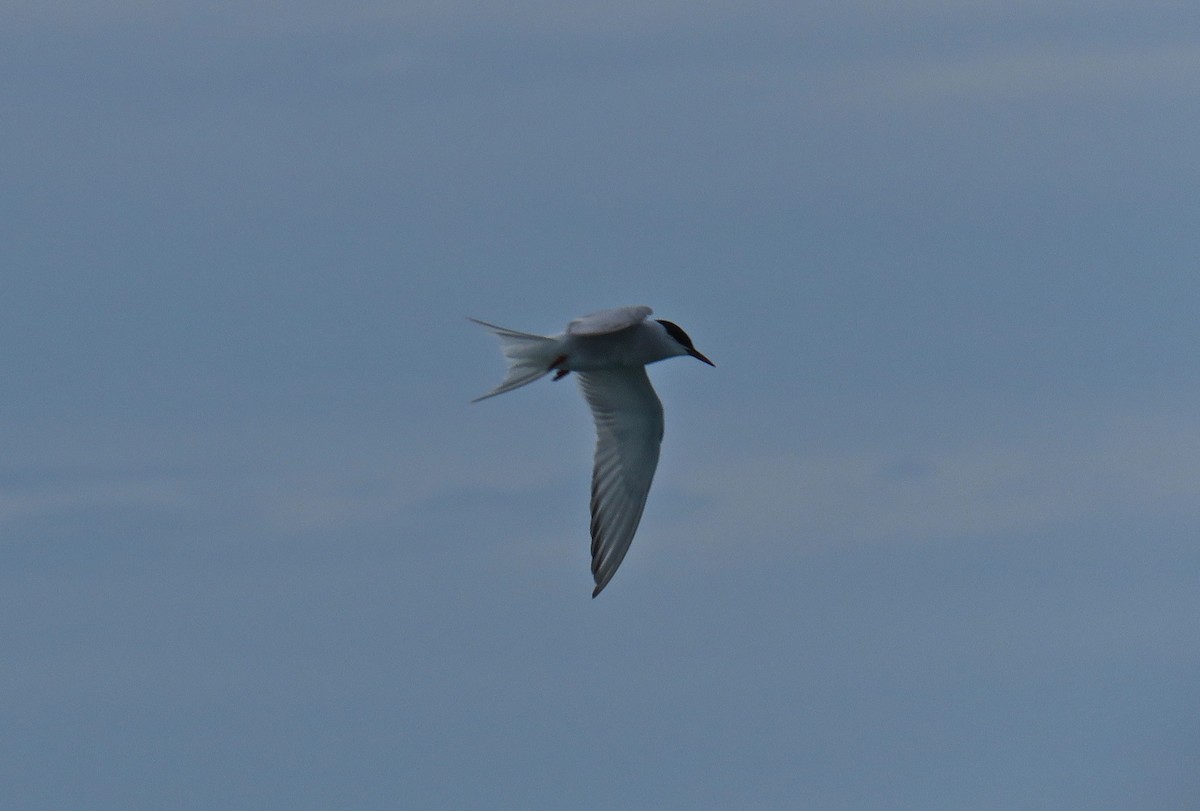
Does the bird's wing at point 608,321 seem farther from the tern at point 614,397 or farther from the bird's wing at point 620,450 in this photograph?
the bird's wing at point 620,450

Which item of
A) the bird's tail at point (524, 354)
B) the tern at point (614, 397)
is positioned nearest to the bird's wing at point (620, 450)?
the tern at point (614, 397)

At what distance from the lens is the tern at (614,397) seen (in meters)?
20.7

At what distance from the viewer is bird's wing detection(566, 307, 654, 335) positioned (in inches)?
765

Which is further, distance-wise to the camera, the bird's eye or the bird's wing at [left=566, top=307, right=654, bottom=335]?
the bird's eye

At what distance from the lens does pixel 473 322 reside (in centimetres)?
1928

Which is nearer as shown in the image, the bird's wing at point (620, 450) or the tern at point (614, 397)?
the tern at point (614, 397)

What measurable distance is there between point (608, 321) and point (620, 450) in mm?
3748

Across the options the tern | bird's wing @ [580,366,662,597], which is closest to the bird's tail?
the tern

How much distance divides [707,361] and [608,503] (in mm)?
2151

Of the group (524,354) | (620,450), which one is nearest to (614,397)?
(620,450)

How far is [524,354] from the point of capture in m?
20.6

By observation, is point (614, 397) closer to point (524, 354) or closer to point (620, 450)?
point (620, 450)

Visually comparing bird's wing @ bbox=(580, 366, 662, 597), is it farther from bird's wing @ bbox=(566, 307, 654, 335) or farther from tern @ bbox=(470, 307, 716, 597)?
bird's wing @ bbox=(566, 307, 654, 335)

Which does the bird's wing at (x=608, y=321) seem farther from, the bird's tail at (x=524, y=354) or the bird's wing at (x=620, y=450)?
the bird's wing at (x=620, y=450)
